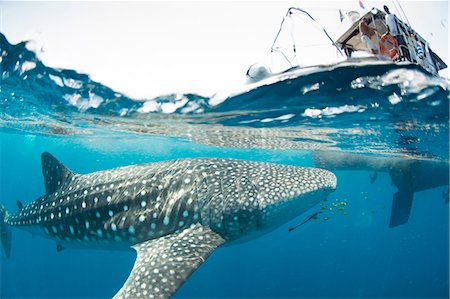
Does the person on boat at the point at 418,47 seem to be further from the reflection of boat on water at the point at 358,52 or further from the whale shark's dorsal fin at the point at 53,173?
the whale shark's dorsal fin at the point at 53,173

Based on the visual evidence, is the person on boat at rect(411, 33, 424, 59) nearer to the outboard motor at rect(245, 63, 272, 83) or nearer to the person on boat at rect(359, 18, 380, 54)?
the person on boat at rect(359, 18, 380, 54)

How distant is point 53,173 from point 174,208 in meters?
4.04

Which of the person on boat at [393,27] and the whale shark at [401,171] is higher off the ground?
the person on boat at [393,27]

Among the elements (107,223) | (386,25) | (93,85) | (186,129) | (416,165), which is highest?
(386,25)

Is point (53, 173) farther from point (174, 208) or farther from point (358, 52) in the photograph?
point (358, 52)

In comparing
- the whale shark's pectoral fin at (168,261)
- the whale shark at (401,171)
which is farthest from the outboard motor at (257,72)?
the whale shark at (401,171)

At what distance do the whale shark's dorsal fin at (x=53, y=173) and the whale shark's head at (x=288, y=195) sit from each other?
5168mm

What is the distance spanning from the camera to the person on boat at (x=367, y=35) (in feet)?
22.7

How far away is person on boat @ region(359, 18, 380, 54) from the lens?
6.91 meters

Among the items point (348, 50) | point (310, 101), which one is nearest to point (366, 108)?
point (310, 101)

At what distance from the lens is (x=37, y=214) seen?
25.7 ft

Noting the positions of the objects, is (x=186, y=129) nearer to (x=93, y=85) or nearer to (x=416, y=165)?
(x=93, y=85)

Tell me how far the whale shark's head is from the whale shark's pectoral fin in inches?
39.7

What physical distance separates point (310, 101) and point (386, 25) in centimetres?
419
